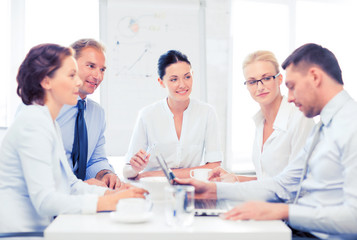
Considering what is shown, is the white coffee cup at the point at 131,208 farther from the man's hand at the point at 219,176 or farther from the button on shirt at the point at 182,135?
the button on shirt at the point at 182,135

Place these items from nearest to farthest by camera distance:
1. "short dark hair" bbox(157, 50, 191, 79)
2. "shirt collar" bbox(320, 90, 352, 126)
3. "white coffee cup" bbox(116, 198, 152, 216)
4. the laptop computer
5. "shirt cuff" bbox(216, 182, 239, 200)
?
"white coffee cup" bbox(116, 198, 152, 216), the laptop computer, "shirt collar" bbox(320, 90, 352, 126), "shirt cuff" bbox(216, 182, 239, 200), "short dark hair" bbox(157, 50, 191, 79)

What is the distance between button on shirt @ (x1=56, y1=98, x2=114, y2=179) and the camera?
245cm

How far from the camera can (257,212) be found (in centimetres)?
138

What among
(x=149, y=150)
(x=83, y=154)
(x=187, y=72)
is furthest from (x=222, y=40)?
(x=83, y=154)

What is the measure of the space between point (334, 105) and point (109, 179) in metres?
1.32

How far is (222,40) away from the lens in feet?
13.3

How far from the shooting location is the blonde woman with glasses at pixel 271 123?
215 centimetres

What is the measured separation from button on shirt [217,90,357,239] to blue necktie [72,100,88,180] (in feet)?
4.34

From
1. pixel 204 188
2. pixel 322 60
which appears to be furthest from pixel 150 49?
pixel 322 60

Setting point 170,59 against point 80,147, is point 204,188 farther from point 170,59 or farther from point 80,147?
point 170,59

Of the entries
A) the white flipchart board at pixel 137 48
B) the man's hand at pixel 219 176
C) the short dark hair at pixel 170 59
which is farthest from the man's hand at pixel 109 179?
the white flipchart board at pixel 137 48

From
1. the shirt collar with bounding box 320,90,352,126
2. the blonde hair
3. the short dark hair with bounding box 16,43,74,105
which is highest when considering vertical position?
the blonde hair

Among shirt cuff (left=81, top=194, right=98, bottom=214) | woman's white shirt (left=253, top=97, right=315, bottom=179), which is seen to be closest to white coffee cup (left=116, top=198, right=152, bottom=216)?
shirt cuff (left=81, top=194, right=98, bottom=214)

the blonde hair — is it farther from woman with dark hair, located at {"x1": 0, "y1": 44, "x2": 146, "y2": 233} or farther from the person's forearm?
woman with dark hair, located at {"x1": 0, "y1": 44, "x2": 146, "y2": 233}
